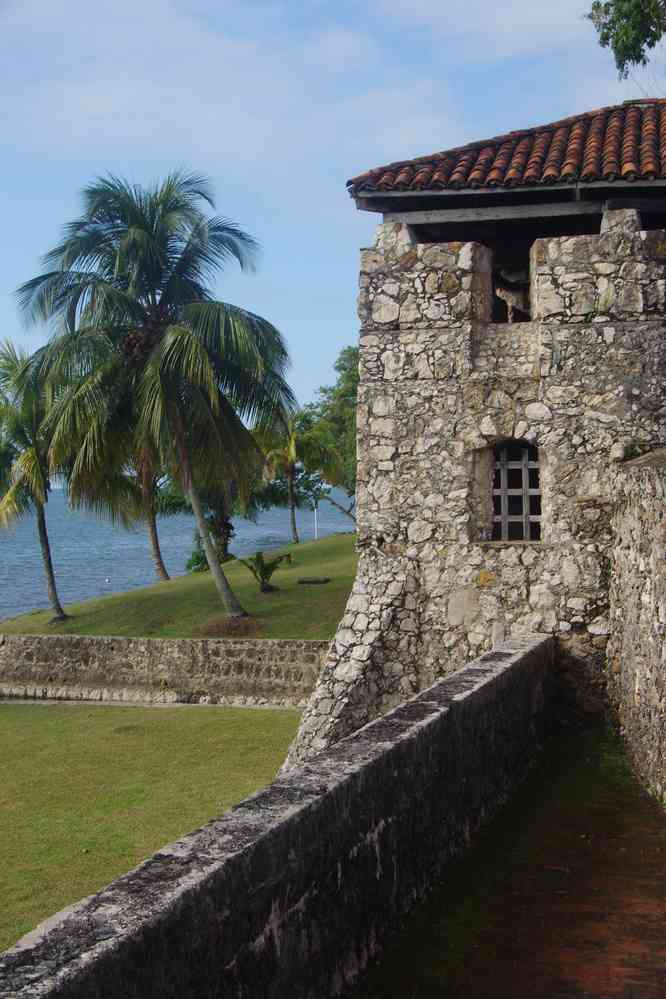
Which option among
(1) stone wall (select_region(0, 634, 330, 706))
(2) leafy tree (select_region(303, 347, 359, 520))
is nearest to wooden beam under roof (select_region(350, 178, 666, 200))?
(1) stone wall (select_region(0, 634, 330, 706))

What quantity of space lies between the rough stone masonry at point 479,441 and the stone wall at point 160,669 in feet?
29.2

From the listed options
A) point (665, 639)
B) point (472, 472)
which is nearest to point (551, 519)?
point (472, 472)

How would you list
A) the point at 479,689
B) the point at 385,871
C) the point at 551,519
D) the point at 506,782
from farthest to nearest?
the point at 551,519 < the point at 506,782 < the point at 479,689 < the point at 385,871

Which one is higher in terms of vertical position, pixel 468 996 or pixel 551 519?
pixel 551 519

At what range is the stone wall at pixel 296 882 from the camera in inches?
125

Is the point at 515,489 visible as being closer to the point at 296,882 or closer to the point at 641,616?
the point at 641,616

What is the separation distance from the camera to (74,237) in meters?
25.0

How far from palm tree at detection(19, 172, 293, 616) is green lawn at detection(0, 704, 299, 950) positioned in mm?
6009

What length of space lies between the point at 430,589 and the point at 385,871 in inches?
239

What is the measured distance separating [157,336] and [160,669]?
771 cm

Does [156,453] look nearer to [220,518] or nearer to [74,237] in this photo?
[74,237]

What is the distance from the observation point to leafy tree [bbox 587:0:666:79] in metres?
22.8

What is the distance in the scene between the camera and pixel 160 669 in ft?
71.0

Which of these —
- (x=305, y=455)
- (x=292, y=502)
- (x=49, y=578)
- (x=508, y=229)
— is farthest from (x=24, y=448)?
(x=508, y=229)
